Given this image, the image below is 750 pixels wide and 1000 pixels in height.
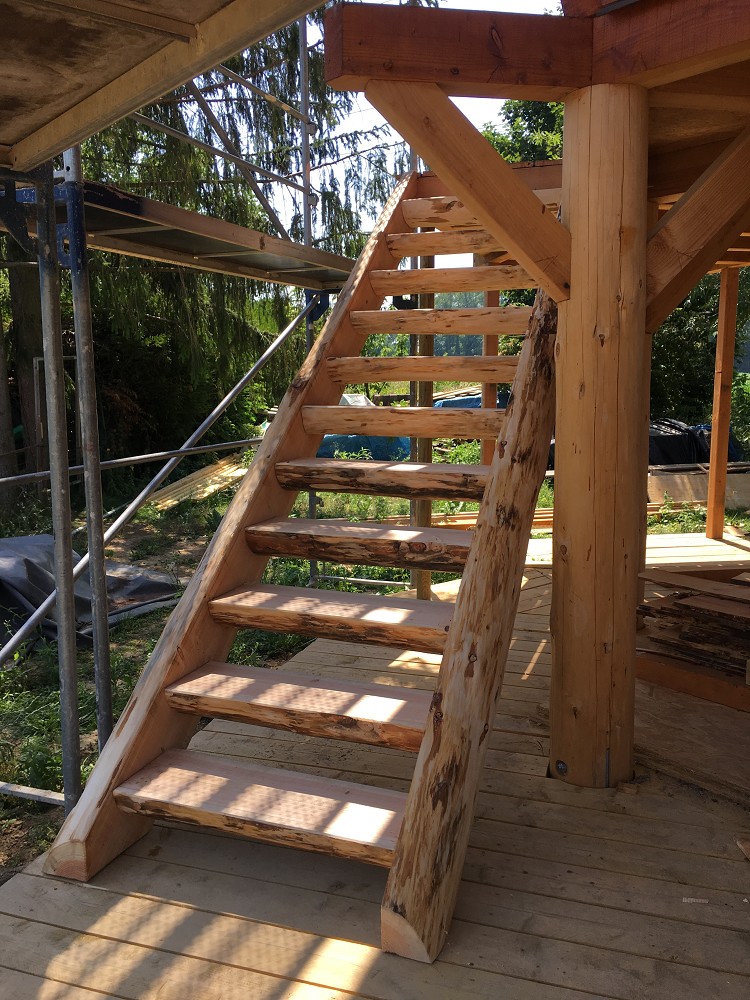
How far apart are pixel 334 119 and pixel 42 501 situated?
558cm

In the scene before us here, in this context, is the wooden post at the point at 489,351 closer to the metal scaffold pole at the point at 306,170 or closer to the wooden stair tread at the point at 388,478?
the metal scaffold pole at the point at 306,170

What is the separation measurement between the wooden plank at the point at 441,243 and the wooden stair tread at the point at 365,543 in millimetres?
1719

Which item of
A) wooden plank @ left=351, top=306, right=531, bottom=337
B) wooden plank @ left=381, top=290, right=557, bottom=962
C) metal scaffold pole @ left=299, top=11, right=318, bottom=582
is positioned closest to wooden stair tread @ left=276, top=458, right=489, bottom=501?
wooden plank @ left=381, top=290, right=557, bottom=962

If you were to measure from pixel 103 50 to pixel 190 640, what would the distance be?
168 centimetres

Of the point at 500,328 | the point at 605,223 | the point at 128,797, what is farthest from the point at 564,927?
the point at 500,328

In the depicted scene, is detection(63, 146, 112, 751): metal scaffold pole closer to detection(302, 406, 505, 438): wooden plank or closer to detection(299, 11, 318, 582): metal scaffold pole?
detection(302, 406, 505, 438): wooden plank

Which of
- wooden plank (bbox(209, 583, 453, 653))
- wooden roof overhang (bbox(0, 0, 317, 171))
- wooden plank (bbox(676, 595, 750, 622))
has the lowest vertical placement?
wooden plank (bbox(676, 595, 750, 622))

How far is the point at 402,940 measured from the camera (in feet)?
6.50

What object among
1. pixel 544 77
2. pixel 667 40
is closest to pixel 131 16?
pixel 544 77

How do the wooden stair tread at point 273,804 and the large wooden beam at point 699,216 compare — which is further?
the large wooden beam at point 699,216

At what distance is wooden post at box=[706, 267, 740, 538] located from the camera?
20.8 feet

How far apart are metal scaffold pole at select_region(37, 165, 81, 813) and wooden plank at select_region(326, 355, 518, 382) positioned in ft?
3.97

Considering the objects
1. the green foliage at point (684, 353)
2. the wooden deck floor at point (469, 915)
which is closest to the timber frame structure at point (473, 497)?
the wooden deck floor at point (469, 915)

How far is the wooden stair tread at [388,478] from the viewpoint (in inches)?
115
